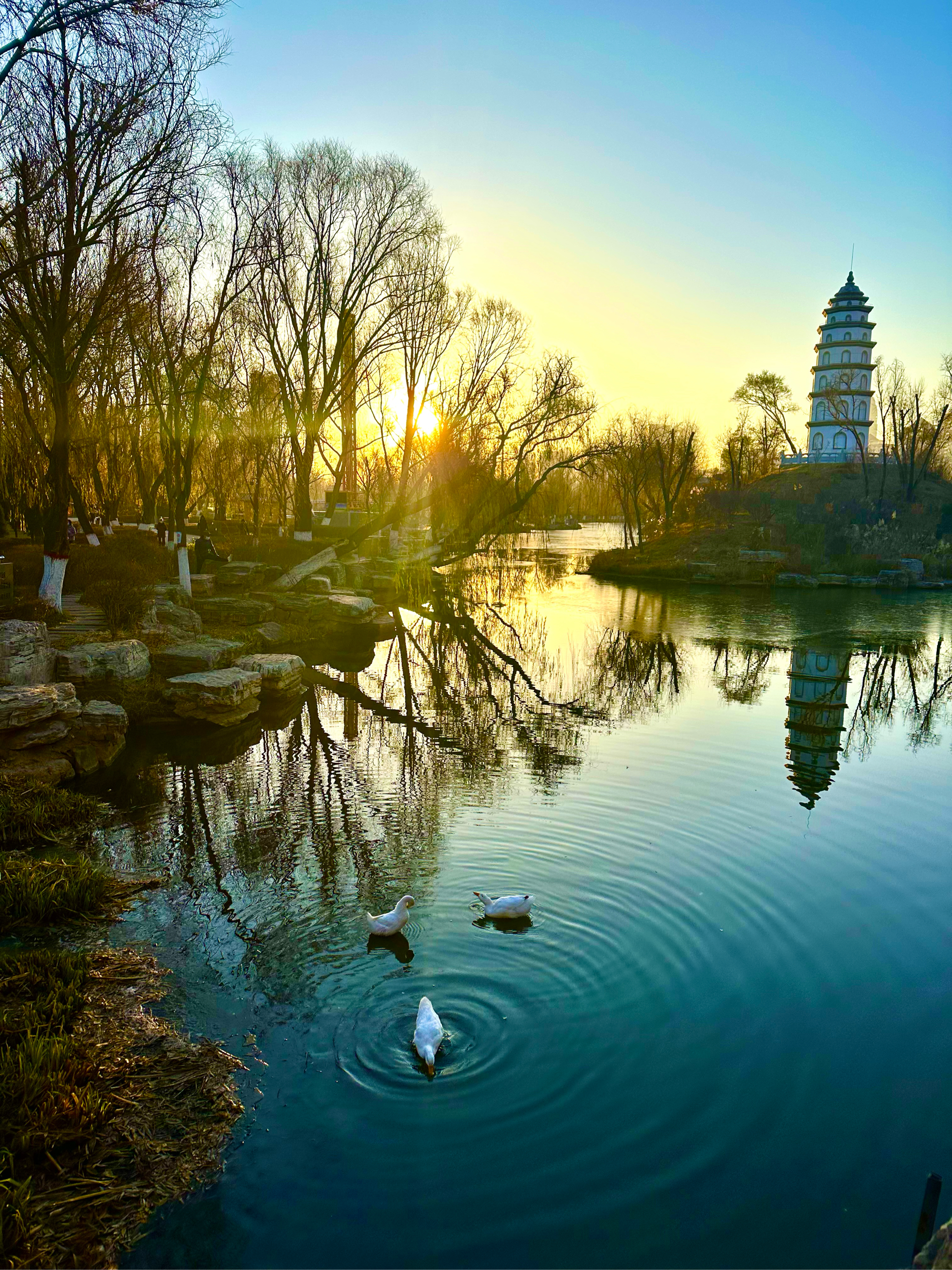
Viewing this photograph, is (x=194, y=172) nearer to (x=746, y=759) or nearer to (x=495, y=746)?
(x=495, y=746)

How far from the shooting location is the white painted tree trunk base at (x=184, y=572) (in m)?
22.0

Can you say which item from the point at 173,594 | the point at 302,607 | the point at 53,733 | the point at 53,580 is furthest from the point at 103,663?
the point at 302,607

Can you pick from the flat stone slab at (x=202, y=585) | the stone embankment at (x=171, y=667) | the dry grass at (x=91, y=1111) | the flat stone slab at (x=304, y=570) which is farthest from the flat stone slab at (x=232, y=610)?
the dry grass at (x=91, y=1111)

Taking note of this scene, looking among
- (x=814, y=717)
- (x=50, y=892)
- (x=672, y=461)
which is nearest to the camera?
(x=50, y=892)

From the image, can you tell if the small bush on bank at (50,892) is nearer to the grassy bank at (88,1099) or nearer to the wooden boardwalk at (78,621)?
the grassy bank at (88,1099)

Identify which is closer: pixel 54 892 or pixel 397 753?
pixel 54 892

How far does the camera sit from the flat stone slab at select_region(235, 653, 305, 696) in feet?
54.1

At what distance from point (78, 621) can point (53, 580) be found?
105 centimetres

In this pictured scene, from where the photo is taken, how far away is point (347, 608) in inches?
978

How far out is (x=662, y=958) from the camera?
7.36m

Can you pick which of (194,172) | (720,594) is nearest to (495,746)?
(194,172)

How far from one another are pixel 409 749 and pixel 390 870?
4.84 metres

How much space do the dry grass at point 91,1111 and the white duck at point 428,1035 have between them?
1.19 meters

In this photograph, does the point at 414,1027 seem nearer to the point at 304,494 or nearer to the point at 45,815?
the point at 45,815
